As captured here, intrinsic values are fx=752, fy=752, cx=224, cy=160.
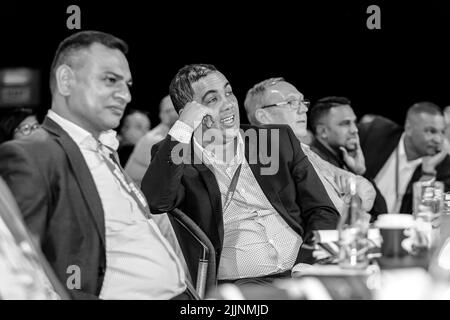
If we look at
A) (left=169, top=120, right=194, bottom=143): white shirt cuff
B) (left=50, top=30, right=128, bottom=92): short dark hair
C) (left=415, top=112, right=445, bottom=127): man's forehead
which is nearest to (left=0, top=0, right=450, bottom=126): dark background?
(left=415, top=112, right=445, bottom=127): man's forehead

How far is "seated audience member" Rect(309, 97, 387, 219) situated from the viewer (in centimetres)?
405

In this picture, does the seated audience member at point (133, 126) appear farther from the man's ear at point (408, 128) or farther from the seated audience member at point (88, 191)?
the seated audience member at point (88, 191)

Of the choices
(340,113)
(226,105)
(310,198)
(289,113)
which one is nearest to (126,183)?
(226,105)

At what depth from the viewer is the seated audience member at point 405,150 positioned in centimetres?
465

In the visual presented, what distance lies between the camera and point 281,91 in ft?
11.4

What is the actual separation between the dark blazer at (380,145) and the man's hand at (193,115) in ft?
7.58

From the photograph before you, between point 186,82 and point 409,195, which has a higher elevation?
point 186,82

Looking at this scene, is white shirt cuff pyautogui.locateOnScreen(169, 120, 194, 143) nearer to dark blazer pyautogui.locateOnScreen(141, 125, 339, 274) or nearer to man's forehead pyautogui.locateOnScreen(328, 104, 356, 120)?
dark blazer pyautogui.locateOnScreen(141, 125, 339, 274)

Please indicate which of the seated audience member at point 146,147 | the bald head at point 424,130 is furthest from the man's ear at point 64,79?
the bald head at point 424,130

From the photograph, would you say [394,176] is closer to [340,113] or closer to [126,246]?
[340,113]

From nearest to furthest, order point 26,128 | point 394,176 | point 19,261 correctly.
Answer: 1. point 19,261
2. point 26,128
3. point 394,176

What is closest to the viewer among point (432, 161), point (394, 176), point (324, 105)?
point (324, 105)

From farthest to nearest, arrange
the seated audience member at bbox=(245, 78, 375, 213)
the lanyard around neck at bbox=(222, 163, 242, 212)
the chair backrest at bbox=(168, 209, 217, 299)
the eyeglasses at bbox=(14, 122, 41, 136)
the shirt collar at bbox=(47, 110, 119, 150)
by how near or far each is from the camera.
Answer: the eyeglasses at bbox=(14, 122, 41, 136)
the seated audience member at bbox=(245, 78, 375, 213)
the lanyard around neck at bbox=(222, 163, 242, 212)
the chair backrest at bbox=(168, 209, 217, 299)
the shirt collar at bbox=(47, 110, 119, 150)

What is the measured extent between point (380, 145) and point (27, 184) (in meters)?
3.46
